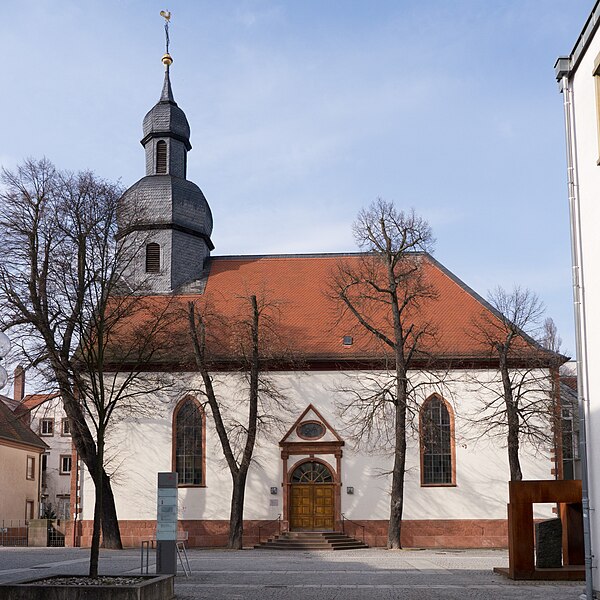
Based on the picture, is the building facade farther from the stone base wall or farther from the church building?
the stone base wall

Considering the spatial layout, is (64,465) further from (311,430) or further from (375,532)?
(375,532)

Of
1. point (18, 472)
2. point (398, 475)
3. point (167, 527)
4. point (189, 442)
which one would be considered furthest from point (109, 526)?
point (18, 472)

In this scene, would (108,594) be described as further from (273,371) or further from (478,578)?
(273,371)

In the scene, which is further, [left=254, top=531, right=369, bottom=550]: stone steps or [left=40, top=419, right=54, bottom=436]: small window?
[left=40, top=419, right=54, bottom=436]: small window

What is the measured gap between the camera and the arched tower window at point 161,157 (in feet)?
130

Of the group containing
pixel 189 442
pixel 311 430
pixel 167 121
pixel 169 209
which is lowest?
pixel 189 442

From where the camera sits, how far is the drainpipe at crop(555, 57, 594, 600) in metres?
15.4

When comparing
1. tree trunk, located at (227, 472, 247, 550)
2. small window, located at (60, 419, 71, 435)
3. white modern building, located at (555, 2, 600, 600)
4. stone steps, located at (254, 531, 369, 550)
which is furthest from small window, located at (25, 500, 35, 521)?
white modern building, located at (555, 2, 600, 600)

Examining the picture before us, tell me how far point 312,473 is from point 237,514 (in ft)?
11.7

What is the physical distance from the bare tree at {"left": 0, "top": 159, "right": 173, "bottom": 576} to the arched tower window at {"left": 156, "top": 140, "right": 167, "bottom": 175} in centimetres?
699

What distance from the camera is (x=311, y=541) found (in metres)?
32.3

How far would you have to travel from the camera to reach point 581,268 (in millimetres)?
16094

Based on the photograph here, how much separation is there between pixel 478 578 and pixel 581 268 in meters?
7.34

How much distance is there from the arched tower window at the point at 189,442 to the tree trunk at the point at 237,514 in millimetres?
2265
